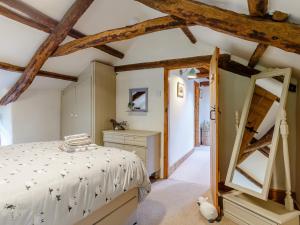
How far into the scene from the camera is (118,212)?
71.1 inches

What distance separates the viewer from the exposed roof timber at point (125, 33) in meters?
2.08

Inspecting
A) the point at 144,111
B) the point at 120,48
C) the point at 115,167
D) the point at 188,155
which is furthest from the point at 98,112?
the point at 188,155

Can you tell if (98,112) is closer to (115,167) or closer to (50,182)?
(115,167)

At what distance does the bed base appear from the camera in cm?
155

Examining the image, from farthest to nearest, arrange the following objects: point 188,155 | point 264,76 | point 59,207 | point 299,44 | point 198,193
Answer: point 188,155 → point 198,193 → point 264,76 → point 299,44 → point 59,207

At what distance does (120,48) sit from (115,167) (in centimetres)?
277

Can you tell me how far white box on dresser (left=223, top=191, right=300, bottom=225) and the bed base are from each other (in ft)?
3.78

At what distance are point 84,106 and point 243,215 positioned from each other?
10.7 ft

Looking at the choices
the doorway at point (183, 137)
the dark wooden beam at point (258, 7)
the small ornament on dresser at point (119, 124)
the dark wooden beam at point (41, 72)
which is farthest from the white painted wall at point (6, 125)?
the dark wooden beam at point (258, 7)

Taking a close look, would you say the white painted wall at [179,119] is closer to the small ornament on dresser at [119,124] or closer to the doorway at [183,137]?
the doorway at [183,137]

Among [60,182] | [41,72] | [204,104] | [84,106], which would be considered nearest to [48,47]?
[41,72]

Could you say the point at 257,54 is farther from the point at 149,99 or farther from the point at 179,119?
the point at 179,119

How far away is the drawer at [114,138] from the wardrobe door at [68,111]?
35.1 inches

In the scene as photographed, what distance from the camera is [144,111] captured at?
3801 millimetres
